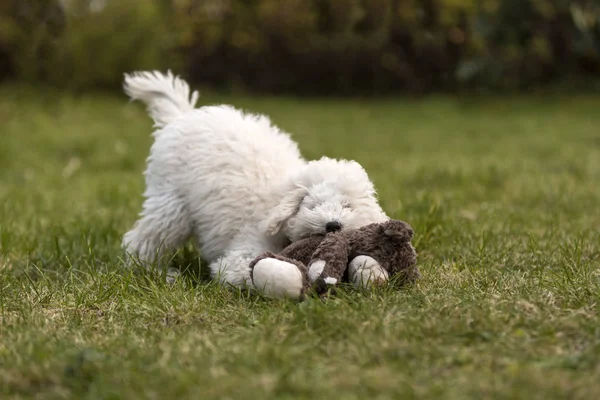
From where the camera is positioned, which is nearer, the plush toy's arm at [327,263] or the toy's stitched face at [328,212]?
the plush toy's arm at [327,263]

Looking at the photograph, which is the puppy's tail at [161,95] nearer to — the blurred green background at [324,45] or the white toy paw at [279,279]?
the white toy paw at [279,279]

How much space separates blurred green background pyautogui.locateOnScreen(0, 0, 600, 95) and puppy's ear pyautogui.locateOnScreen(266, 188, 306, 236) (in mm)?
9927

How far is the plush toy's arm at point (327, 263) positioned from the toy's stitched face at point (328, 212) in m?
0.12

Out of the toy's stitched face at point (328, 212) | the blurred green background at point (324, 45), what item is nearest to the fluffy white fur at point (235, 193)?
the toy's stitched face at point (328, 212)

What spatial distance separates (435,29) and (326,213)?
12400mm

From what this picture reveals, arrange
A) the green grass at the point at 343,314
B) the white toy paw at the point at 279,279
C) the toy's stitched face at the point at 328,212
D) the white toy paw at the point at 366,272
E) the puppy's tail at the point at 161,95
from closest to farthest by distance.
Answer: the green grass at the point at 343,314, the white toy paw at the point at 279,279, the white toy paw at the point at 366,272, the toy's stitched face at the point at 328,212, the puppy's tail at the point at 161,95

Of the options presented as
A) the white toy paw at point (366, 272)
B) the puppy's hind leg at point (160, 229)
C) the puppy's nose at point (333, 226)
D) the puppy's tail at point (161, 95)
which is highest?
the puppy's tail at point (161, 95)

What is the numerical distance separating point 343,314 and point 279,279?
32 centimetres

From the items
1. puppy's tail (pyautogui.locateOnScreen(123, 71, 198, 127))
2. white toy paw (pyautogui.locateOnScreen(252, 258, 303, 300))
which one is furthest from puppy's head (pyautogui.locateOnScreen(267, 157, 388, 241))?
puppy's tail (pyautogui.locateOnScreen(123, 71, 198, 127))

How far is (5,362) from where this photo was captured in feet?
7.30

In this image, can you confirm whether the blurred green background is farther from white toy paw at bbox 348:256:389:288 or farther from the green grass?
white toy paw at bbox 348:256:389:288

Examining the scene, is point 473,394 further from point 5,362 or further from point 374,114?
point 374,114

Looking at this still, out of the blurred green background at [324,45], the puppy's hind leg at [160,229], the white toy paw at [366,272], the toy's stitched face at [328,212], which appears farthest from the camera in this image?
the blurred green background at [324,45]

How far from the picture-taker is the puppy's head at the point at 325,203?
2926mm
